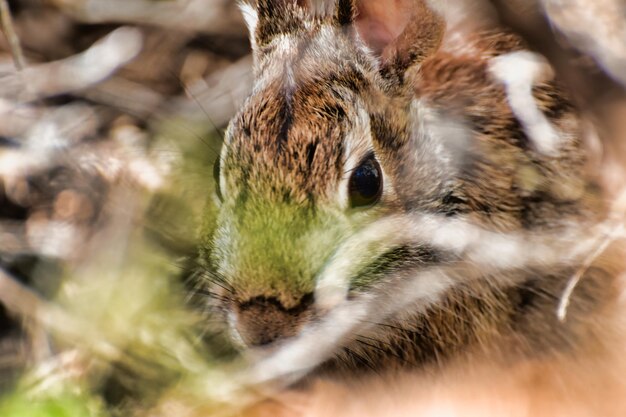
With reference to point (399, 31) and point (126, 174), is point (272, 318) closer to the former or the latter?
point (399, 31)

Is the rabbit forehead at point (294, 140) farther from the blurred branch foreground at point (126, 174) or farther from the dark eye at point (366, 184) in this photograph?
the blurred branch foreground at point (126, 174)

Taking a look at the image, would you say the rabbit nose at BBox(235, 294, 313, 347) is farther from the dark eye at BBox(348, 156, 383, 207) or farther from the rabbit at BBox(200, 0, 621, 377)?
the dark eye at BBox(348, 156, 383, 207)

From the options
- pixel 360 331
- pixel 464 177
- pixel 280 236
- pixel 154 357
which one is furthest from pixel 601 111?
pixel 154 357

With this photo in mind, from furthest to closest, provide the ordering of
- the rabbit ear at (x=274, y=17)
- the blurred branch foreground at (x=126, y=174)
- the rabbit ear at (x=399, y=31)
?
the blurred branch foreground at (x=126, y=174), the rabbit ear at (x=274, y=17), the rabbit ear at (x=399, y=31)

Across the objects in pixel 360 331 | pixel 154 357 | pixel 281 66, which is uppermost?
pixel 281 66

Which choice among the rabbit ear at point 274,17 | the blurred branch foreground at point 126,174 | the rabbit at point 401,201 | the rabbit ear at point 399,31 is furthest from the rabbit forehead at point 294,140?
the blurred branch foreground at point 126,174

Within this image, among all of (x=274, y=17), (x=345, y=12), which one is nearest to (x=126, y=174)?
(x=274, y=17)

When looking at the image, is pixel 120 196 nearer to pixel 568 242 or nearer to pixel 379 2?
pixel 379 2
